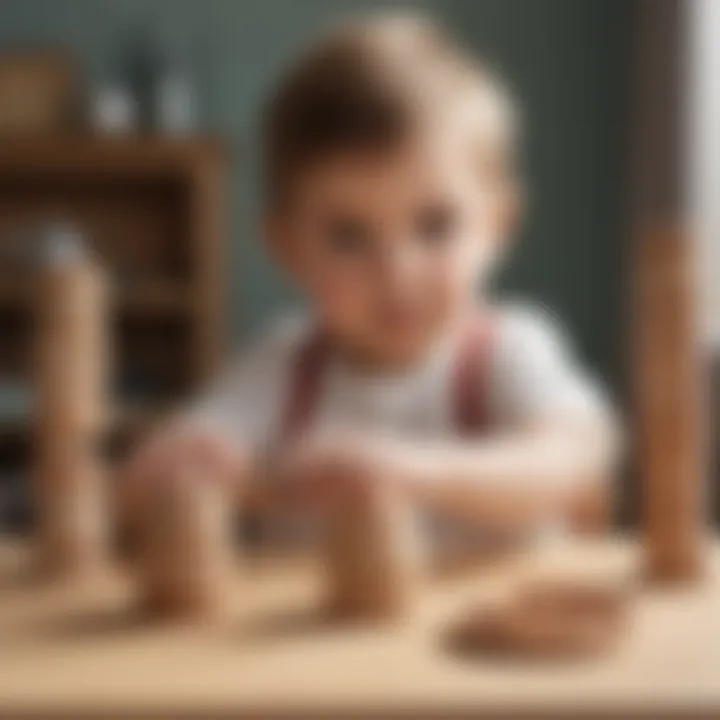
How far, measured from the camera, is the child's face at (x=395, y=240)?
421 mm

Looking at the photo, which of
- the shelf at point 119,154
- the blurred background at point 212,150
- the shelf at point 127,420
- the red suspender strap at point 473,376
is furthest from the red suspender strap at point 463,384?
the shelf at point 119,154

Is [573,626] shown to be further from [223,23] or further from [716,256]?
[223,23]

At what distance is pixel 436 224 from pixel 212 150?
0.93 meters

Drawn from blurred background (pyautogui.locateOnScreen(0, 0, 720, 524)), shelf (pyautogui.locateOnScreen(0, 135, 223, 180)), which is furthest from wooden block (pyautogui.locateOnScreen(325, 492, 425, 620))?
shelf (pyautogui.locateOnScreen(0, 135, 223, 180))

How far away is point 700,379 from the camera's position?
0.42 meters

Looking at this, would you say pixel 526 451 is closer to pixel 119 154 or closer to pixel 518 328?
pixel 518 328

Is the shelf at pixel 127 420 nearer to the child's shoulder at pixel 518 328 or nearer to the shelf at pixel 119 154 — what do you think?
the child's shoulder at pixel 518 328

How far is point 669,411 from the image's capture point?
1.35 ft

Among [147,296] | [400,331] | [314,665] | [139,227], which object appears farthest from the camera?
[139,227]

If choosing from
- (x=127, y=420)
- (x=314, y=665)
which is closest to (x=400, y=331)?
(x=314, y=665)

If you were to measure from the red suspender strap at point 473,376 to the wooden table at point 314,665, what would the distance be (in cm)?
6

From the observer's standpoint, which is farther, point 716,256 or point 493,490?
point 716,256

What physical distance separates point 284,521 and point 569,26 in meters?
0.87

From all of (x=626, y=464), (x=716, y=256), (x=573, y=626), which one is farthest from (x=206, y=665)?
(x=716, y=256)
